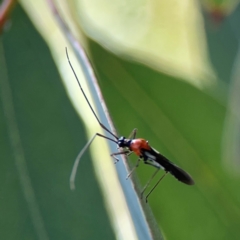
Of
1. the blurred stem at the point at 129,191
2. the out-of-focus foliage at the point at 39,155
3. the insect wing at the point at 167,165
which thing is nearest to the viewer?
the blurred stem at the point at 129,191

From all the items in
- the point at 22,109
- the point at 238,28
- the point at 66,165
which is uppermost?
the point at 238,28

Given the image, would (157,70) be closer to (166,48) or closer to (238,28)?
A: (166,48)

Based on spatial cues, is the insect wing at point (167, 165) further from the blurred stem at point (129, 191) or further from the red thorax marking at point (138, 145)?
the blurred stem at point (129, 191)

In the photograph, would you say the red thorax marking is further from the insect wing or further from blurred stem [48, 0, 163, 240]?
blurred stem [48, 0, 163, 240]

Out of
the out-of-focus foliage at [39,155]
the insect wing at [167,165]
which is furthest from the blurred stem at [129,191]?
the insect wing at [167,165]

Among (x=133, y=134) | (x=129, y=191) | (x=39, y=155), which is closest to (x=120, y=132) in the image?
(x=133, y=134)

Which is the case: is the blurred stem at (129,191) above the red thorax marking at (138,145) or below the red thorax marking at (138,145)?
below

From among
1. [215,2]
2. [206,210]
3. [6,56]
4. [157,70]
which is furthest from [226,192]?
[6,56]
